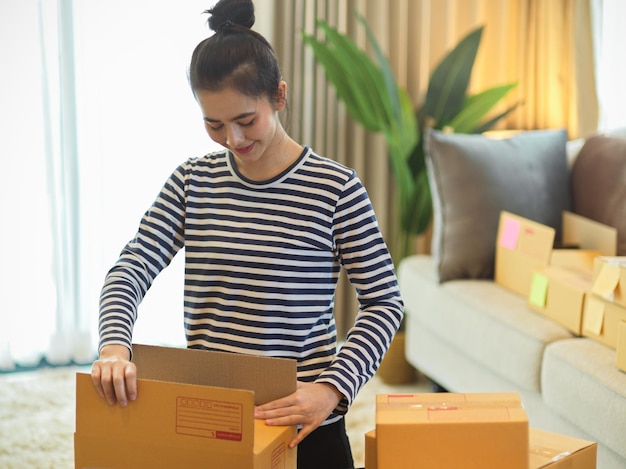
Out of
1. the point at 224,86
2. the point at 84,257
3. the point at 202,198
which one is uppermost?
the point at 224,86

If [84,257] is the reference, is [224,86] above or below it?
above

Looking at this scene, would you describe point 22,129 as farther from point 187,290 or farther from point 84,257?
point 187,290

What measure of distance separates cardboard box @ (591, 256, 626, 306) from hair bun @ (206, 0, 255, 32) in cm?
128

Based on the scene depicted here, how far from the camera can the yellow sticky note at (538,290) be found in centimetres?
253

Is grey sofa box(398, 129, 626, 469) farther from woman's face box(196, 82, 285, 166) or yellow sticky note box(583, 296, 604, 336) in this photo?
woman's face box(196, 82, 285, 166)

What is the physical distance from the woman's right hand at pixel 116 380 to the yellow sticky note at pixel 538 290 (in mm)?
1692

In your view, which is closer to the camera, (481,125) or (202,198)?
(202,198)

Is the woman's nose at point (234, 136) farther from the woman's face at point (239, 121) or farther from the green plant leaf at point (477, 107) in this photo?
the green plant leaf at point (477, 107)

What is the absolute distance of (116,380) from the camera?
108cm

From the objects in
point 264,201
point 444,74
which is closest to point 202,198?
point 264,201

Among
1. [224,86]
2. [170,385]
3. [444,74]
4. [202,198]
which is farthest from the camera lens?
[444,74]

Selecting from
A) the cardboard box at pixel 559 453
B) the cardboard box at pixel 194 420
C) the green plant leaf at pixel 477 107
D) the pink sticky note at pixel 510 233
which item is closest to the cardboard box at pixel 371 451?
the cardboard box at pixel 194 420

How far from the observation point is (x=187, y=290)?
4.45ft

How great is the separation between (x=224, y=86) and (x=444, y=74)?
213 cm
